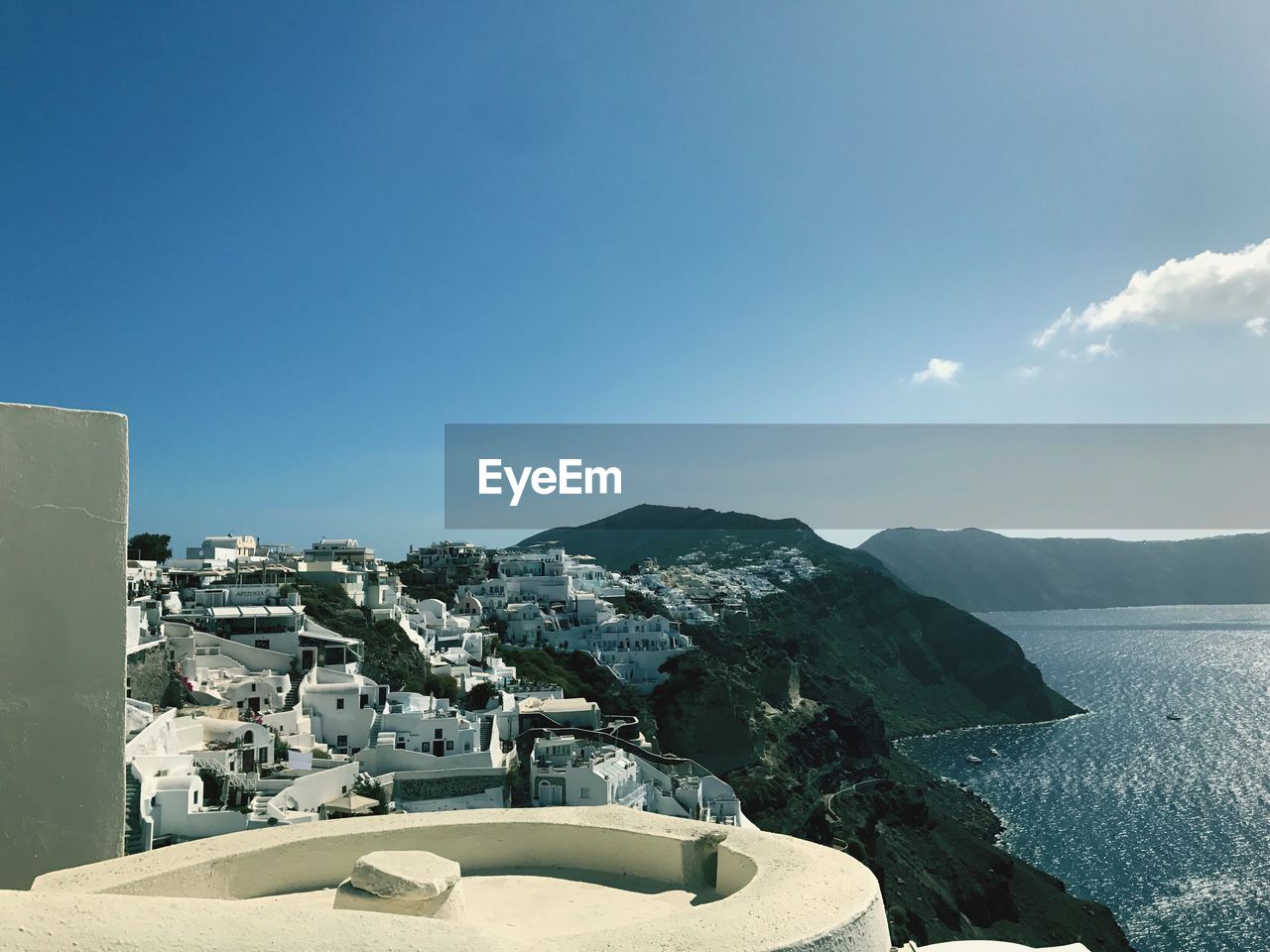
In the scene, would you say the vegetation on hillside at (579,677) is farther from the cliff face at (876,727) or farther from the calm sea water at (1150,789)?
the calm sea water at (1150,789)

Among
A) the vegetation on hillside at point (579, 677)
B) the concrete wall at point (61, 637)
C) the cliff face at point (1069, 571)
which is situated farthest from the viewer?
the cliff face at point (1069, 571)

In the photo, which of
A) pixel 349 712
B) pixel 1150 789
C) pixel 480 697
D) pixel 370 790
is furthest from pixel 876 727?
pixel 370 790

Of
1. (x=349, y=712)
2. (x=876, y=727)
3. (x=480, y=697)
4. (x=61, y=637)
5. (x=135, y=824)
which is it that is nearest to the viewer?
(x=61, y=637)

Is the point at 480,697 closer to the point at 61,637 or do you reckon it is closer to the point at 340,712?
the point at 340,712

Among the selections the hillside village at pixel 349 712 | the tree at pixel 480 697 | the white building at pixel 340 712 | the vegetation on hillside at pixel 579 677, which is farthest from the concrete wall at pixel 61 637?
the vegetation on hillside at pixel 579 677

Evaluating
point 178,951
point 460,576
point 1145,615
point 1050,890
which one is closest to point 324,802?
point 178,951

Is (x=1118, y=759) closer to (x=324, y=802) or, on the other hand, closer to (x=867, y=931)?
(x=324, y=802)
